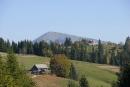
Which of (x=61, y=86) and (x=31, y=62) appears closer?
(x=61, y=86)

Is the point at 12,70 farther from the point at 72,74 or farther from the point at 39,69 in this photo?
the point at 39,69

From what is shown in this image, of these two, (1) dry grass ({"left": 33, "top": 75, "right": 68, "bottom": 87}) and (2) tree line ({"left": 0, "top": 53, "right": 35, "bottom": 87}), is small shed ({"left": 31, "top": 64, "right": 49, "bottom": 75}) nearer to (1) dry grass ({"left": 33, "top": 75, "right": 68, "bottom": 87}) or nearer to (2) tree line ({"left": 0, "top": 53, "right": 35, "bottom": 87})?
(1) dry grass ({"left": 33, "top": 75, "right": 68, "bottom": 87})

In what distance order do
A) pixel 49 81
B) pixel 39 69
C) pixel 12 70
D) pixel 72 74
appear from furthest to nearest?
pixel 39 69
pixel 72 74
pixel 49 81
pixel 12 70

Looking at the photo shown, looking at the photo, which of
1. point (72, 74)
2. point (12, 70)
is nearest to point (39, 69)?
point (72, 74)

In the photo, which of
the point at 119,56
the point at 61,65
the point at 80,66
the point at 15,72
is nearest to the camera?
the point at 15,72

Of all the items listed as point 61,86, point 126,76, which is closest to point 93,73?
point 61,86

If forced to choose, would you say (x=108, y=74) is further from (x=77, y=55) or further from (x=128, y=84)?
(x=128, y=84)

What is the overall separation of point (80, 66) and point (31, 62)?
17.8 metres

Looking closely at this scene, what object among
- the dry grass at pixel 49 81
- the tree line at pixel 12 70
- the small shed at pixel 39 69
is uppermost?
the tree line at pixel 12 70

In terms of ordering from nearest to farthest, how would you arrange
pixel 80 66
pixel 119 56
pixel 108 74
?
pixel 108 74 < pixel 80 66 < pixel 119 56

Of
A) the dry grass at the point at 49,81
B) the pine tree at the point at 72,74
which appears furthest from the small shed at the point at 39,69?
the dry grass at the point at 49,81

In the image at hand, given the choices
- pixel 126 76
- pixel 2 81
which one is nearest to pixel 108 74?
pixel 126 76

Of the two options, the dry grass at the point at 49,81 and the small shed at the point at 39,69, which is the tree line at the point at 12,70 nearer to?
the dry grass at the point at 49,81

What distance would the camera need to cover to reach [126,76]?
136 feet
